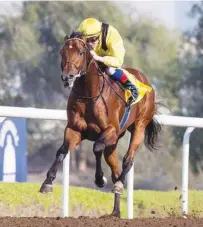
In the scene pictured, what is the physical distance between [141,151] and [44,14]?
4560 millimetres

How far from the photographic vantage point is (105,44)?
743 centimetres

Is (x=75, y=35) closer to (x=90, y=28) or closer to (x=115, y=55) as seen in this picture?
(x=90, y=28)

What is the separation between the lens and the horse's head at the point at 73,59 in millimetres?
6715

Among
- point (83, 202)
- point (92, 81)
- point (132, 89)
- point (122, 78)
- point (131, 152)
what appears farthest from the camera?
point (83, 202)

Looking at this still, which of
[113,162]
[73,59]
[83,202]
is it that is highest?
[73,59]

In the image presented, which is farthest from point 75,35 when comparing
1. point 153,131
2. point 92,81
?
point 153,131

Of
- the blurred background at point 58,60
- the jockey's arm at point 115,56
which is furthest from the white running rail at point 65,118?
the blurred background at point 58,60

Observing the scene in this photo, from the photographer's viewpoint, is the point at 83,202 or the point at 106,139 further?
the point at 83,202

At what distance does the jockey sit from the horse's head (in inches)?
6.0

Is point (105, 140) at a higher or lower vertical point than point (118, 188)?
higher

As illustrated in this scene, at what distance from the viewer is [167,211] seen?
9031 mm

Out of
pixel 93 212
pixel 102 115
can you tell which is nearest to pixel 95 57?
pixel 102 115

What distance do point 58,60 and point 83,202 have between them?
12049 millimetres

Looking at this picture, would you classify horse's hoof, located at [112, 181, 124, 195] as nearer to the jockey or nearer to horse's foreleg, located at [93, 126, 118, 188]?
horse's foreleg, located at [93, 126, 118, 188]
